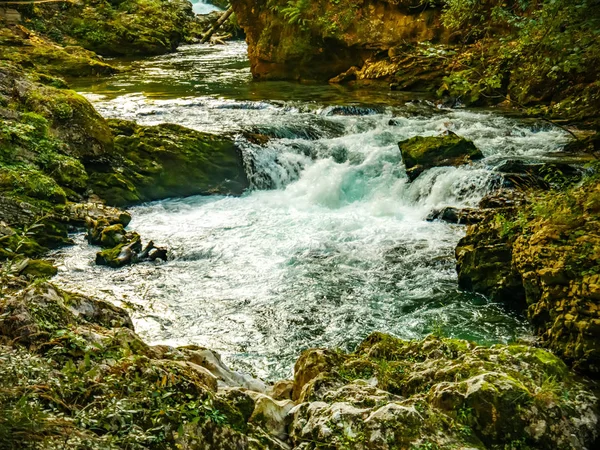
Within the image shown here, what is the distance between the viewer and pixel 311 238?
29.9ft

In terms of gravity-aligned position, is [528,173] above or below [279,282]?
above

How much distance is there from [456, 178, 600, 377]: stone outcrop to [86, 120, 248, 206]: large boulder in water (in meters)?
6.37

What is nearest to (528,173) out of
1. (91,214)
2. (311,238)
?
(311,238)

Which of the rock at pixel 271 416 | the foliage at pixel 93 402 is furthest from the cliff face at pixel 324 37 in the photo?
the foliage at pixel 93 402

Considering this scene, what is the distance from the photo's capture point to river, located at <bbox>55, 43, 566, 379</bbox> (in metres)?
6.37

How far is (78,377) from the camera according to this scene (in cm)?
285

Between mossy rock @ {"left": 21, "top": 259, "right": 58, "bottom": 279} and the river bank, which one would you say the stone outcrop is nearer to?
the river bank

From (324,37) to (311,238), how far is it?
43.7 ft

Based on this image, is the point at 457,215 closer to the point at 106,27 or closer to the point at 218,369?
the point at 218,369

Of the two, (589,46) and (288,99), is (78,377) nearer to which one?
(589,46)

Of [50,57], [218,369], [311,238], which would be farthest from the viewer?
[50,57]

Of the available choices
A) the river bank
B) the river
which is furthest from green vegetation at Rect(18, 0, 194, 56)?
the river bank

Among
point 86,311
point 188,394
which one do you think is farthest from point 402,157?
point 188,394

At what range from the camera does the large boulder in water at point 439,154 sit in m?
10.7
